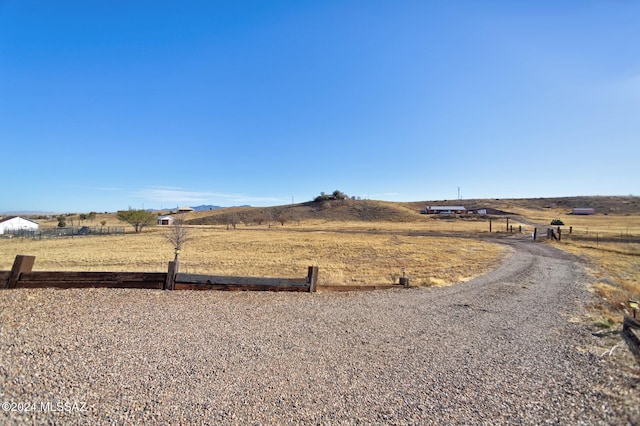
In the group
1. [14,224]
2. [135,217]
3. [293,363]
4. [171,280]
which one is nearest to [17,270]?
[171,280]

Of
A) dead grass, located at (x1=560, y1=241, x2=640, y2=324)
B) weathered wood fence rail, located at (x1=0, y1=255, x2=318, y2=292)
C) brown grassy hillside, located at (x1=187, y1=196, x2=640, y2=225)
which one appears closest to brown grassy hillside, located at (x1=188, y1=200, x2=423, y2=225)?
brown grassy hillside, located at (x1=187, y1=196, x2=640, y2=225)

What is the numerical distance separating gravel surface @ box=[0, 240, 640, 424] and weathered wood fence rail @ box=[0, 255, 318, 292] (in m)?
0.44

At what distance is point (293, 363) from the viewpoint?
4.93 meters

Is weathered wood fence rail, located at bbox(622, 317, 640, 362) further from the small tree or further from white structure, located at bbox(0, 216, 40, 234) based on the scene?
white structure, located at bbox(0, 216, 40, 234)

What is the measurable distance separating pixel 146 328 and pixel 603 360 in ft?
26.2

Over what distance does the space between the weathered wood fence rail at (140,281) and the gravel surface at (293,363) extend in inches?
17.3

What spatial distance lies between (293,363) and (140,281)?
6.08m

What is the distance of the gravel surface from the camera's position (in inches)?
147

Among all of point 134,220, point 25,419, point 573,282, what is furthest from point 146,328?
point 134,220

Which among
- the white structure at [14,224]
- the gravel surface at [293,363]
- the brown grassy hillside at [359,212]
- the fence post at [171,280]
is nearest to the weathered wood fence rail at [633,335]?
the gravel surface at [293,363]

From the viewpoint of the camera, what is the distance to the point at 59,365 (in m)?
4.52

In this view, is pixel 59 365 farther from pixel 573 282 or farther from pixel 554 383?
pixel 573 282

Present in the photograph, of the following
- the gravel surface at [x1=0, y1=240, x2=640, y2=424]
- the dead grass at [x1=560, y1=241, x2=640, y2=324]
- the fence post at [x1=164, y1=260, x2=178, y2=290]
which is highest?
the fence post at [x1=164, y1=260, x2=178, y2=290]

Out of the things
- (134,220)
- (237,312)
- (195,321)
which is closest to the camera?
(195,321)
